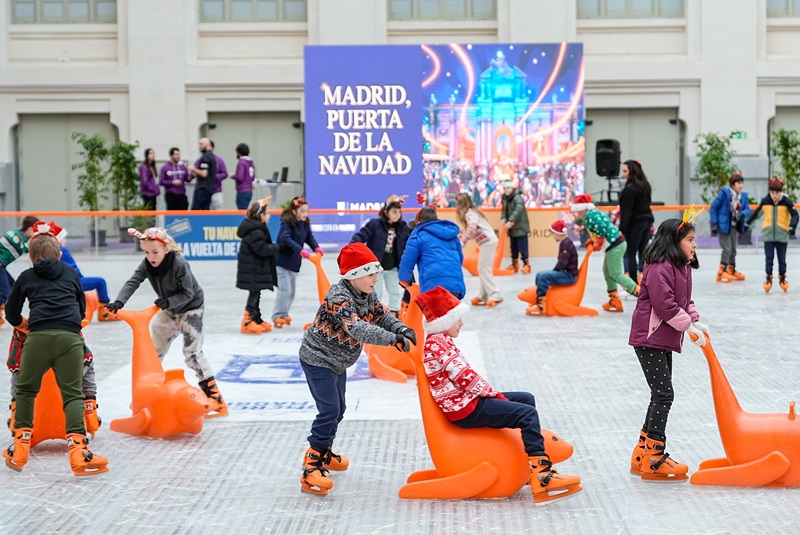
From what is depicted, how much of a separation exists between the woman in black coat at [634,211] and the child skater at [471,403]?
973 cm

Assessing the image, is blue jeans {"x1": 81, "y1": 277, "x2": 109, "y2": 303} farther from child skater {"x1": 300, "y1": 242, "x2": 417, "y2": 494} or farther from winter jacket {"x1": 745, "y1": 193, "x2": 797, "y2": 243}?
winter jacket {"x1": 745, "y1": 193, "x2": 797, "y2": 243}

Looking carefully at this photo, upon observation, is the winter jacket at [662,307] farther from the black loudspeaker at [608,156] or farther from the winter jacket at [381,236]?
the black loudspeaker at [608,156]

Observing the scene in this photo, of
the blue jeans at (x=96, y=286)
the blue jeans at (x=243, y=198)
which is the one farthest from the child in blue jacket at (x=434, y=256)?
the blue jeans at (x=243, y=198)

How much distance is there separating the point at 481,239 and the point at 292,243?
3259 mm

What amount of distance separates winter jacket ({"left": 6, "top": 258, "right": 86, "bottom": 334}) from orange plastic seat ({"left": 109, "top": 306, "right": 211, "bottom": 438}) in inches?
39.6

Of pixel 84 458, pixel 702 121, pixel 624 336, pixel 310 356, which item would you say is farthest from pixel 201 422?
pixel 702 121

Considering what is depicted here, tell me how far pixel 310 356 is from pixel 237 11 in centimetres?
2555

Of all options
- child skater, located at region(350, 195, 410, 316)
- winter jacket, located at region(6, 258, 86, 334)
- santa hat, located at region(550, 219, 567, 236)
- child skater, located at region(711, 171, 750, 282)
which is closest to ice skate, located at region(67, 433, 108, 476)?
winter jacket, located at region(6, 258, 86, 334)

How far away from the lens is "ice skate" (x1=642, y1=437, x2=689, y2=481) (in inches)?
264

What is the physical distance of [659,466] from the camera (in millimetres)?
6730

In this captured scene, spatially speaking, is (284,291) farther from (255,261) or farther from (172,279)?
(172,279)

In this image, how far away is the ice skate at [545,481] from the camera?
247 inches

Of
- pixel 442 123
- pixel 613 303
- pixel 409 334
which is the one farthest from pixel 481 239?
pixel 409 334

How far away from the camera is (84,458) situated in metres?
7.08
